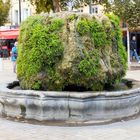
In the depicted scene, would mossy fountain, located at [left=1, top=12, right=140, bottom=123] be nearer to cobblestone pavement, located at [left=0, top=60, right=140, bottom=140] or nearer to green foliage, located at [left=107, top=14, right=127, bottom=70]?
green foliage, located at [left=107, top=14, right=127, bottom=70]

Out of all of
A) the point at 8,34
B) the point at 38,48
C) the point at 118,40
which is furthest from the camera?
the point at 8,34

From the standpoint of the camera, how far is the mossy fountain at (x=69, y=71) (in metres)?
8.23

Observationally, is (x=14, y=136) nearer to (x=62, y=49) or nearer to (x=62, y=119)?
(x=62, y=119)

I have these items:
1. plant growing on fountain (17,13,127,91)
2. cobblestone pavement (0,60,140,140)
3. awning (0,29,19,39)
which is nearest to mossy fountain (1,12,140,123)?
plant growing on fountain (17,13,127,91)

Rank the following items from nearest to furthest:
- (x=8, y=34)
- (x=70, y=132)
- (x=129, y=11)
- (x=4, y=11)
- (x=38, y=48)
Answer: (x=70, y=132), (x=38, y=48), (x=129, y=11), (x=8, y=34), (x=4, y=11)

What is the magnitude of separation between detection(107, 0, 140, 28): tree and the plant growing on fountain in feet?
57.5

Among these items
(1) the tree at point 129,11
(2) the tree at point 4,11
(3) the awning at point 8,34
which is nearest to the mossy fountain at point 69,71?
(1) the tree at point 129,11

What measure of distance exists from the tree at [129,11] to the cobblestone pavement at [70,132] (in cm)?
1864

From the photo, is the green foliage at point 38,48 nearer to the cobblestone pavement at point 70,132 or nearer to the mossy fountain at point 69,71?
the mossy fountain at point 69,71

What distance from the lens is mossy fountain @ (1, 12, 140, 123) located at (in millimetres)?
8227

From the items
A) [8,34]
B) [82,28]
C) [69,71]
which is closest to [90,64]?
[69,71]

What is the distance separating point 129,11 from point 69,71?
18567 millimetres

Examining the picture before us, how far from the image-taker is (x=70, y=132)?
7543 millimetres

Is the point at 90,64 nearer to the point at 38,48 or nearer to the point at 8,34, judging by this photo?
the point at 38,48
